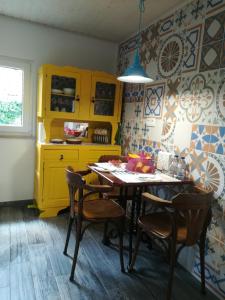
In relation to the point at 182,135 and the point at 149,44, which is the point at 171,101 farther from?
the point at 149,44

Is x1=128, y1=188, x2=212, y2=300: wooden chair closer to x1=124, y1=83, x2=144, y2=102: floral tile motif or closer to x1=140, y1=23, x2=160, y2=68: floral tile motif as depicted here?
x1=124, y1=83, x2=144, y2=102: floral tile motif

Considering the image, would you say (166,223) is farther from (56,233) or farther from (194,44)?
(194,44)

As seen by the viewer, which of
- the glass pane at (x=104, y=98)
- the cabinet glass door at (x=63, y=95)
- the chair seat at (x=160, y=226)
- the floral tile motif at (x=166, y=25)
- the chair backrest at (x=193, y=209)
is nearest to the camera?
the chair backrest at (x=193, y=209)

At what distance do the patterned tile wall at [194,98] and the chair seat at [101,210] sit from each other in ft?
2.39

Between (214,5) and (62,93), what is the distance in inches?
72.3

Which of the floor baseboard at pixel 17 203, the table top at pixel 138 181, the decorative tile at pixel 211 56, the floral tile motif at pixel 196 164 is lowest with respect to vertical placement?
the floor baseboard at pixel 17 203

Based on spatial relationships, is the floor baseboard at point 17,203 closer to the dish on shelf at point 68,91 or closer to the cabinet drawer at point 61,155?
the cabinet drawer at point 61,155

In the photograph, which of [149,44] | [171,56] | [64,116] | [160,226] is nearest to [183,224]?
[160,226]

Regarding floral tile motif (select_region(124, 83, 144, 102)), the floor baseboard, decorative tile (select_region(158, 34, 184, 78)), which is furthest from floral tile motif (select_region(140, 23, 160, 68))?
the floor baseboard

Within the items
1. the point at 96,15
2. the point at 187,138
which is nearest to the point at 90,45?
the point at 96,15

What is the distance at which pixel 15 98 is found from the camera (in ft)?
10.2

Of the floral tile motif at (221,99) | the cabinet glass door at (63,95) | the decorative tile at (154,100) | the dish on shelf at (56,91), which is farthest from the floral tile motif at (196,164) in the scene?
the dish on shelf at (56,91)

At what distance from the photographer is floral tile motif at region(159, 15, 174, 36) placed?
7.91 feet

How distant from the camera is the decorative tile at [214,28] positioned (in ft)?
6.06
